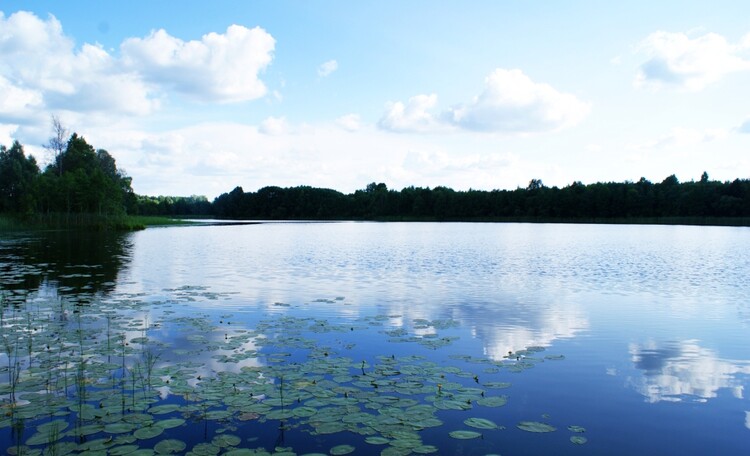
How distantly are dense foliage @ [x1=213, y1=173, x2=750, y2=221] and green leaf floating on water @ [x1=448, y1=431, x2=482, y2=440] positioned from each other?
13335cm

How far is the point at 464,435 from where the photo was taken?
21.9 ft

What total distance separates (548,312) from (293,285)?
1023 centimetres

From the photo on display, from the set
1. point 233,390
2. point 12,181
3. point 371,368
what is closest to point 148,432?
point 233,390

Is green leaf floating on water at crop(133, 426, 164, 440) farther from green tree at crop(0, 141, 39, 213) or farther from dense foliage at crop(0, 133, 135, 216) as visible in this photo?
green tree at crop(0, 141, 39, 213)

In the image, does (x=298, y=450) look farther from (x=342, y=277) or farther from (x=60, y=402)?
(x=342, y=277)

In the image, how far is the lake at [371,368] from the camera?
21.9ft

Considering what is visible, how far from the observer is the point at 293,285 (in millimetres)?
21641

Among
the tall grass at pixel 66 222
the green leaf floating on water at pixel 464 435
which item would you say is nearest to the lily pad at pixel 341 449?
the green leaf floating on water at pixel 464 435

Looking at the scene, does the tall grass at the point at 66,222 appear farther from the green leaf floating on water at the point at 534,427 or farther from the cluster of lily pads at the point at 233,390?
the green leaf floating on water at the point at 534,427

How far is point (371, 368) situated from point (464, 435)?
318 centimetres

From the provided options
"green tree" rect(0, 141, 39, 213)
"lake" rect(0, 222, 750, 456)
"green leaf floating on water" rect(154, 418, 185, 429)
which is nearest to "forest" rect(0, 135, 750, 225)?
"green tree" rect(0, 141, 39, 213)

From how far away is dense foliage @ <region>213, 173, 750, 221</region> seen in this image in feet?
416

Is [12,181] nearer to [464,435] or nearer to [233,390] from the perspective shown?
[233,390]

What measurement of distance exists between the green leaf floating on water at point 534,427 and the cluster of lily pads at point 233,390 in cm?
2
